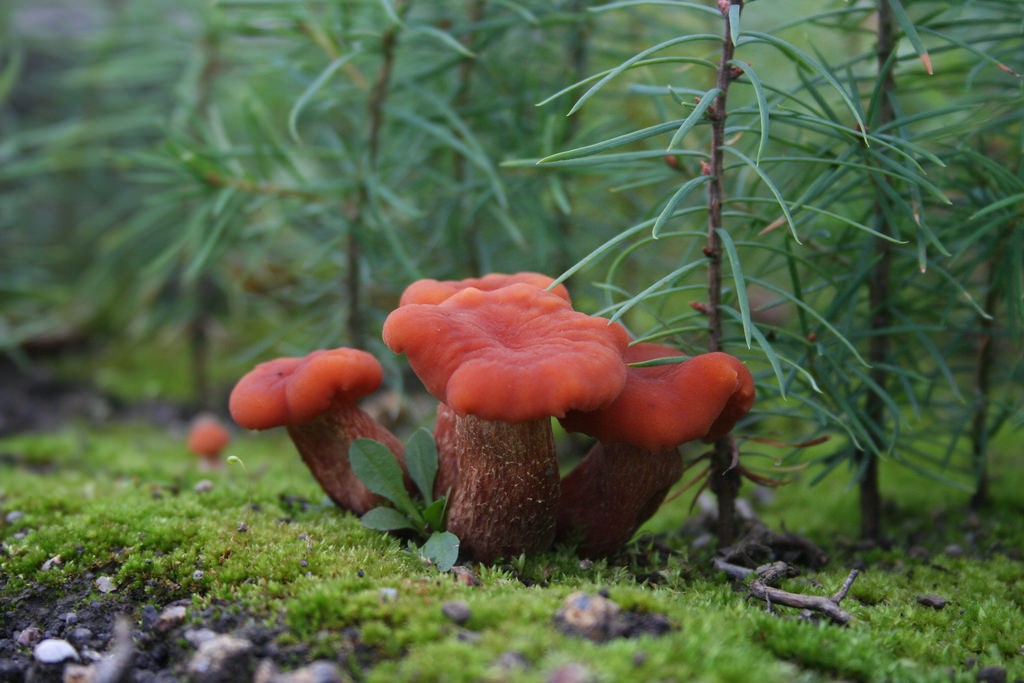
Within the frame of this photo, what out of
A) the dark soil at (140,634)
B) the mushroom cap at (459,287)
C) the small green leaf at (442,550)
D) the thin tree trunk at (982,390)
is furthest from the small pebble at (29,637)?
the thin tree trunk at (982,390)

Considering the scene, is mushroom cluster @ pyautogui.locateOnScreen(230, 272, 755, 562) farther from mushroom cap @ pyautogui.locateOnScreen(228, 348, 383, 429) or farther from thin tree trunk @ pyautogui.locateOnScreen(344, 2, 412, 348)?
thin tree trunk @ pyautogui.locateOnScreen(344, 2, 412, 348)

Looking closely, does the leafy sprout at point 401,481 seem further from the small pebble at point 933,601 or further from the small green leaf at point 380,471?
the small pebble at point 933,601

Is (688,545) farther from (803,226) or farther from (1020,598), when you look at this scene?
(803,226)

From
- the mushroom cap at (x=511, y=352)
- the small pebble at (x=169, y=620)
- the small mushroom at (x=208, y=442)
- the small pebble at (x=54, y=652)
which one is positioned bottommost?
the small mushroom at (x=208, y=442)

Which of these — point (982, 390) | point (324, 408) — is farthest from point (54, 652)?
point (982, 390)

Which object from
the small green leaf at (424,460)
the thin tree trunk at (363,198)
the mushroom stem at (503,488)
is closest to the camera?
the mushroom stem at (503,488)

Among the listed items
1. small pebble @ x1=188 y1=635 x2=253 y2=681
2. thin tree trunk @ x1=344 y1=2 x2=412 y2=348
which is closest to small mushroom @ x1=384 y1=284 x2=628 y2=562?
small pebble @ x1=188 y1=635 x2=253 y2=681

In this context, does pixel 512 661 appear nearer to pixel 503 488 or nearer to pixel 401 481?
pixel 503 488

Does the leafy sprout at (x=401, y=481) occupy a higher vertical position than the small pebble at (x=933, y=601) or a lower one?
higher
